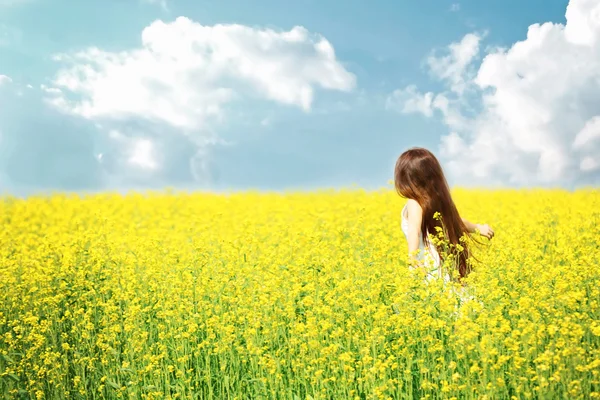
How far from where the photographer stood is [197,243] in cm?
755

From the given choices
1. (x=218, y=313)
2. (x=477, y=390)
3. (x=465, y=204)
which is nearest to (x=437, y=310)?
(x=477, y=390)

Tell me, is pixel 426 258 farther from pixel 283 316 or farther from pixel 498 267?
pixel 283 316

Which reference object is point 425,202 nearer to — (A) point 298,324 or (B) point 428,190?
(B) point 428,190

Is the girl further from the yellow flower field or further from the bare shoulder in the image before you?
the yellow flower field

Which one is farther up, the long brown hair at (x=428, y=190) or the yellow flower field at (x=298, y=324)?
the long brown hair at (x=428, y=190)

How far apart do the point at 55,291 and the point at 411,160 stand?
4.00 m

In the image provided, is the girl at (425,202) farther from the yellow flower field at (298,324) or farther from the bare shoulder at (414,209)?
the yellow flower field at (298,324)

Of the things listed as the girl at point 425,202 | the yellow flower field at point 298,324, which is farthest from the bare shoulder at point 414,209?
the yellow flower field at point 298,324

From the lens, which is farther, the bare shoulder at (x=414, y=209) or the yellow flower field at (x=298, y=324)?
the bare shoulder at (x=414, y=209)

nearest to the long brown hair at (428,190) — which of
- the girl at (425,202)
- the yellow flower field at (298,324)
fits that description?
the girl at (425,202)

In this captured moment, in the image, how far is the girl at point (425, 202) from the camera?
21.3ft

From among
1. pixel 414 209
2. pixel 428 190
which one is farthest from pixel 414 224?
pixel 428 190

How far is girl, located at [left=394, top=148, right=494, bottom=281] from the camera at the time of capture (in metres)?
6.48

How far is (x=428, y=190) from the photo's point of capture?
21.3ft
